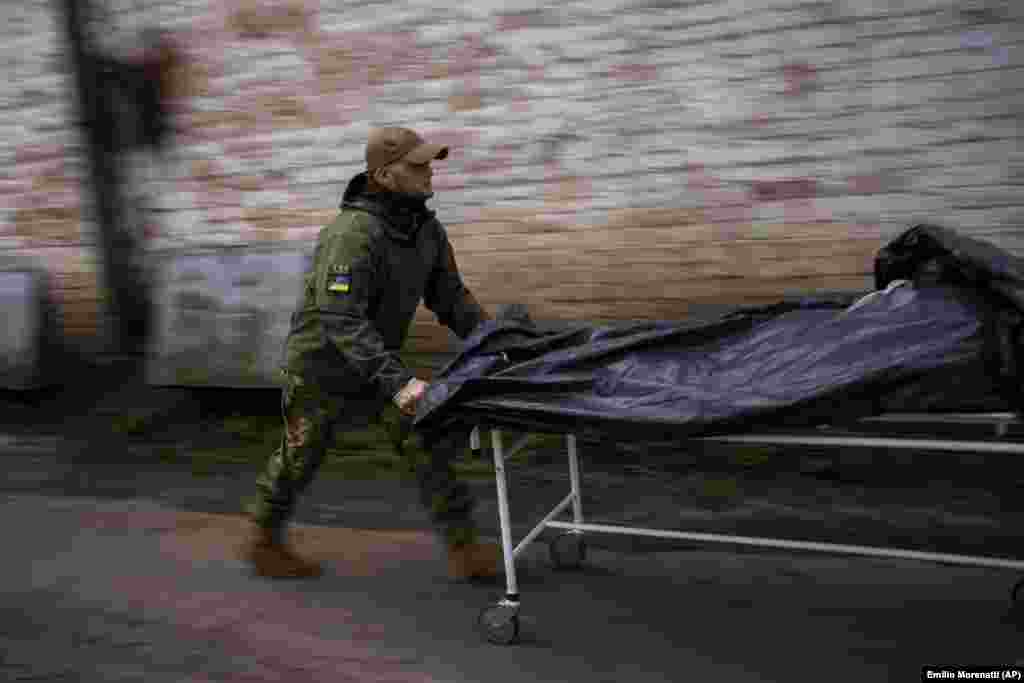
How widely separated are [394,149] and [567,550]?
6.03ft

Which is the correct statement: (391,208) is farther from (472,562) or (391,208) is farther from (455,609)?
(455,609)

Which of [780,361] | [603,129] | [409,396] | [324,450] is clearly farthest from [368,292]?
[603,129]

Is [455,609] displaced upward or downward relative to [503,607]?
downward

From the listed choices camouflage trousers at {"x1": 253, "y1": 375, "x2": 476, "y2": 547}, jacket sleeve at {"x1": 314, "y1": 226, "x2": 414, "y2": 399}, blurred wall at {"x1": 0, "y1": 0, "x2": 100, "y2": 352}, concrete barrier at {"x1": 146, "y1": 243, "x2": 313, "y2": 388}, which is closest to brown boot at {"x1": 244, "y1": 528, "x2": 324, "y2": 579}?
camouflage trousers at {"x1": 253, "y1": 375, "x2": 476, "y2": 547}

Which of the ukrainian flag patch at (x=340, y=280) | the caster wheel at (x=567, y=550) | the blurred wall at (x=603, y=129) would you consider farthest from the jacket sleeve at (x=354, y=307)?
the blurred wall at (x=603, y=129)

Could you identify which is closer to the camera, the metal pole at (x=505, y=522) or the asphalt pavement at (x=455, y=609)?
the asphalt pavement at (x=455, y=609)

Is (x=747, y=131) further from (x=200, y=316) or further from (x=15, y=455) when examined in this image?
(x=15, y=455)

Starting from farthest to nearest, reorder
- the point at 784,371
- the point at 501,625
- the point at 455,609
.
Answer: the point at 455,609 → the point at 501,625 → the point at 784,371

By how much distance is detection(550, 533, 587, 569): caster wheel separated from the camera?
4.38 m

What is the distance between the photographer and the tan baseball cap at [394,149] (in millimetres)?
4016

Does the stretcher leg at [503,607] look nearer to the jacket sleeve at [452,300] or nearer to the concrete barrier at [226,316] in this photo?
the jacket sleeve at [452,300]

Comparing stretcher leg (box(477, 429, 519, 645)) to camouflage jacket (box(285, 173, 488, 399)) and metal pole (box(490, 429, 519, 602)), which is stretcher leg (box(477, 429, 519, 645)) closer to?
metal pole (box(490, 429, 519, 602))

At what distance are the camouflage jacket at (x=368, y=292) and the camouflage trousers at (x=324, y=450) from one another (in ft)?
0.25

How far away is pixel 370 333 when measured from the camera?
3920 millimetres
